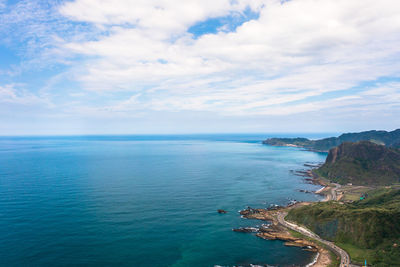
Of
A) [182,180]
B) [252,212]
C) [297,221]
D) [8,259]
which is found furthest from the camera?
[182,180]

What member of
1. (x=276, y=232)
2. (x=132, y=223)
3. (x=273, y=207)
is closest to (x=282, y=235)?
(x=276, y=232)

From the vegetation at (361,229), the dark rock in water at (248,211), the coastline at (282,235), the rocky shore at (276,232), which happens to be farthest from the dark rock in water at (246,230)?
the vegetation at (361,229)

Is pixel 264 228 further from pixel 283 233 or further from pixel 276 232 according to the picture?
pixel 283 233

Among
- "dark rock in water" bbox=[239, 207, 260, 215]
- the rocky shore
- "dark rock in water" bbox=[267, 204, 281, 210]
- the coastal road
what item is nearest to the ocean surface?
the rocky shore

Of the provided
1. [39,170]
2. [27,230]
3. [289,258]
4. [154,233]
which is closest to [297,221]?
[289,258]

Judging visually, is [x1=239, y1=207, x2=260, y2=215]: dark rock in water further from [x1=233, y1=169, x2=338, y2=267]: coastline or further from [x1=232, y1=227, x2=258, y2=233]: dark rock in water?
[x1=232, y1=227, x2=258, y2=233]: dark rock in water

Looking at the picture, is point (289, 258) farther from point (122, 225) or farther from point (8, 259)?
point (8, 259)
